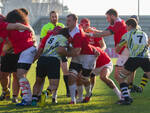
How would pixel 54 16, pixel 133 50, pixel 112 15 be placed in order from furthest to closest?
pixel 54 16, pixel 112 15, pixel 133 50

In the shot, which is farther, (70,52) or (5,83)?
(5,83)

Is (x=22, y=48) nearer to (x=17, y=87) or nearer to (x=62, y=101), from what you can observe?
(x=17, y=87)

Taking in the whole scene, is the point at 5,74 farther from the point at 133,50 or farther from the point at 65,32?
the point at 133,50

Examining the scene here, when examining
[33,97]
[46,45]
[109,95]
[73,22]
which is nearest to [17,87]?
[33,97]

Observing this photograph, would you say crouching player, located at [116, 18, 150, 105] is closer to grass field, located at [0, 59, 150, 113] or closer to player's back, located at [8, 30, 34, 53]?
grass field, located at [0, 59, 150, 113]

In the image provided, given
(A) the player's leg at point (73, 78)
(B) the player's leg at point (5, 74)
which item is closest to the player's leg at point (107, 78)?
→ (A) the player's leg at point (73, 78)

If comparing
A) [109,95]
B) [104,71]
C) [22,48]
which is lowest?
[109,95]

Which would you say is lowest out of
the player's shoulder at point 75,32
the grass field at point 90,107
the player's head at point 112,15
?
the grass field at point 90,107

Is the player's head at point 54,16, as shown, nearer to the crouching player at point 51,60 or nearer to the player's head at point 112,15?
the player's head at point 112,15

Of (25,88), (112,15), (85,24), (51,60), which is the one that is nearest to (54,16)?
(85,24)

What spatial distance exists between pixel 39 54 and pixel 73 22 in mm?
1024

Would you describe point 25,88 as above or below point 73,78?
below

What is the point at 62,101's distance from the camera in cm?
1067

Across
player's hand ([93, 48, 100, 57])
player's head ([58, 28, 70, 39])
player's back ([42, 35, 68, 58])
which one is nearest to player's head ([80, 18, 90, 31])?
player's hand ([93, 48, 100, 57])
